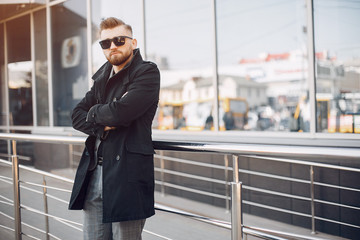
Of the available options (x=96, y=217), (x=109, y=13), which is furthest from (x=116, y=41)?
(x=109, y=13)

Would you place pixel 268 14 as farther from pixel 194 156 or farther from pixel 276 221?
pixel 276 221

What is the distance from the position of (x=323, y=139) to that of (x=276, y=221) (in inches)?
58.0

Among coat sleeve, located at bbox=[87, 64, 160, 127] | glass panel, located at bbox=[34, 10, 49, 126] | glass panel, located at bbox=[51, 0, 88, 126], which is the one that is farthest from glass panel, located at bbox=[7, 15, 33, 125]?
coat sleeve, located at bbox=[87, 64, 160, 127]

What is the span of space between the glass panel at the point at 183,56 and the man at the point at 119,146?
22.9 ft

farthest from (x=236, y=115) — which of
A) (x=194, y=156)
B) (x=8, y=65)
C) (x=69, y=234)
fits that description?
(x=69, y=234)

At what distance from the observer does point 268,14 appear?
35.1ft

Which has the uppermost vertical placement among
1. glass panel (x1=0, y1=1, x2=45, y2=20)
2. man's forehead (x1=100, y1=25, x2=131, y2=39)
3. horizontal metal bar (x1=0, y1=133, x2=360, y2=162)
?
glass panel (x1=0, y1=1, x2=45, y2=20)

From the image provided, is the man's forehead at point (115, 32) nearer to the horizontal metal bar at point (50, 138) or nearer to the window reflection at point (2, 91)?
the horizontal metal bar at point (50, 138)

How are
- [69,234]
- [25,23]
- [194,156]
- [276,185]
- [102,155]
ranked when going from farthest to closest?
[25,23] < [194,156] < [276,185] < [69,234] < [102,155]

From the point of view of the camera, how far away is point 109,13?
8219mm

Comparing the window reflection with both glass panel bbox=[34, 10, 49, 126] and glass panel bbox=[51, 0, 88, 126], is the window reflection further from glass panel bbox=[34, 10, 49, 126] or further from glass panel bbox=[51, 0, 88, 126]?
glass panel bbox=[51, 0, 88, 126]

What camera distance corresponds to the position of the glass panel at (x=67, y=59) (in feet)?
27.3

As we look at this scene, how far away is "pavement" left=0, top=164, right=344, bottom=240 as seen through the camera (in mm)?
3439

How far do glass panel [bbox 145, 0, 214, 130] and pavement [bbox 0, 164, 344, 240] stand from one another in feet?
11.4
